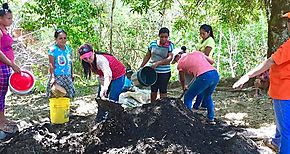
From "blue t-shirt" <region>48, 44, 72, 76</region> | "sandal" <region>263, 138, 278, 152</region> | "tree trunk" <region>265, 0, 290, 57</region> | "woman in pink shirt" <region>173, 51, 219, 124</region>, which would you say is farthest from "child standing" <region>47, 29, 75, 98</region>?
"tree trunk" <region>265, 0, 290, 57</region>

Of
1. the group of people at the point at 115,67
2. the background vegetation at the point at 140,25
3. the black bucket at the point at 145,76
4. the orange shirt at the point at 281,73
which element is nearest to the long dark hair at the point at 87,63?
the group of people at the point at 115,67

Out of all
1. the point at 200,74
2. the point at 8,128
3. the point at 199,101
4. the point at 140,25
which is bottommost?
the point at 8,128

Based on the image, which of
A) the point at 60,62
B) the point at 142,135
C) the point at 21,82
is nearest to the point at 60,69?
the point at 60,62

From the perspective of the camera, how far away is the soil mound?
12.8 ft

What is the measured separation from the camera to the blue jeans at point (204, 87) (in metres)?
4.98

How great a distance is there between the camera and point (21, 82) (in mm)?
4973

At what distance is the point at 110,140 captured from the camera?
425 centimetres

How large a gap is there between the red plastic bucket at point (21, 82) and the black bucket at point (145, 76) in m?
1.32

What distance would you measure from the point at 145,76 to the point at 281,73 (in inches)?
92.0

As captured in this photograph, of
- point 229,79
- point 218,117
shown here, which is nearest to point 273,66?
point 218,117

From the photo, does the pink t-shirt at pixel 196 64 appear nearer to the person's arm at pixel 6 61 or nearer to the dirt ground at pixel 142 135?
the dirt ground at pixel 142 135

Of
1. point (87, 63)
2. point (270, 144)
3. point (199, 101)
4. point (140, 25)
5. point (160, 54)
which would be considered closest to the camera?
point (270, 144)

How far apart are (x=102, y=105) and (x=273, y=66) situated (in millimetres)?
1832

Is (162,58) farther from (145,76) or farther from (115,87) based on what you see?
(115,87)
